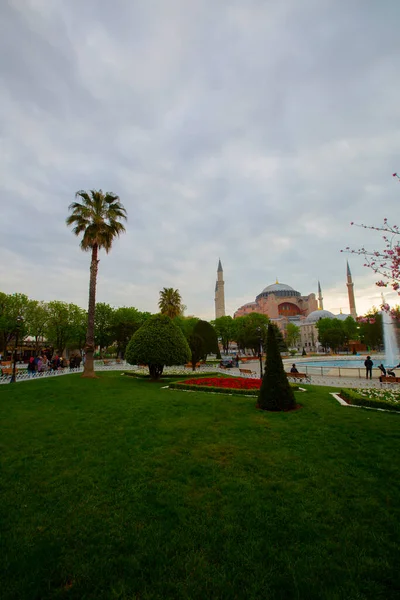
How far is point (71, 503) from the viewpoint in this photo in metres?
4.36

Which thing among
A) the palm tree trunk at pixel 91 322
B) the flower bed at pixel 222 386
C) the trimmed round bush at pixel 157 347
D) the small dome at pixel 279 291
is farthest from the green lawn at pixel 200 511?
the small dome at pixel 279 291

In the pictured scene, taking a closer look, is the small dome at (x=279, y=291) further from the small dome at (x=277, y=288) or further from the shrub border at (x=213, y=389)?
the shrub border at (x=213, y=389)

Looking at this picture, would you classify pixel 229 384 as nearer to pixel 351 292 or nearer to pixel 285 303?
pixel 351 292

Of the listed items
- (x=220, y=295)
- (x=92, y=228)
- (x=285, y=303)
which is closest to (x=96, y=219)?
(x=92, y=228)

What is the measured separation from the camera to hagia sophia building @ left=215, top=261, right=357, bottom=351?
11475cm

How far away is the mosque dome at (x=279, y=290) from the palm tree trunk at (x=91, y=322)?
12356cm

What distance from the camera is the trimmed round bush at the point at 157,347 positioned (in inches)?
735

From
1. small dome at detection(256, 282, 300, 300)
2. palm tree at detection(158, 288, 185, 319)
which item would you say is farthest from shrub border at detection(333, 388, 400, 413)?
small dome at detection(256, 282, 300, 300)

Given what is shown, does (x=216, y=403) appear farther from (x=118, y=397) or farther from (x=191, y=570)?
(x=191, y=570)

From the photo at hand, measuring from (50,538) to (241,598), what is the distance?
2.33 metres

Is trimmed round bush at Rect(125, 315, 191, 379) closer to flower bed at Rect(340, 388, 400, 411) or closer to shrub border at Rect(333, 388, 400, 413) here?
flower bed at Rect(340, 388, 400, 411)

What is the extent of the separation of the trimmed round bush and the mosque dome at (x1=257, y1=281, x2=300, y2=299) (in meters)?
123

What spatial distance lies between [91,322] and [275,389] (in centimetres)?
1432

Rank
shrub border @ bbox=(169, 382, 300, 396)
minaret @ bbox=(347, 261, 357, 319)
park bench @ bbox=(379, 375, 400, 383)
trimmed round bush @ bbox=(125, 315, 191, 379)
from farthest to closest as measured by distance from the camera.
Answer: minaret @ bbox=(347, 261, 357, 319)
trimmed round bush @ bbox=(125, 315, 191, 379)
park bench @ bbox=(379, 375, 400, 383)
shrub border @ bbox=(169, 382, 300, 396)
